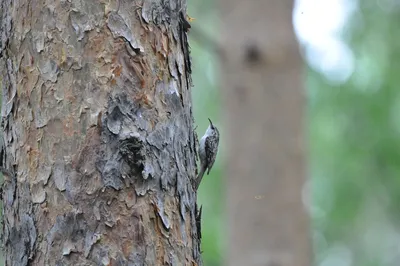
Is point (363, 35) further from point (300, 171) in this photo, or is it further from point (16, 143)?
point (16, 143)

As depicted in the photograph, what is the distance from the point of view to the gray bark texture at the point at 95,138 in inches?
55.1

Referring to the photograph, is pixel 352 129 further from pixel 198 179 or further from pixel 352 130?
pixel 198 179

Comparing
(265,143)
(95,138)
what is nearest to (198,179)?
(95,138)

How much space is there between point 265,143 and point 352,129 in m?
2.52

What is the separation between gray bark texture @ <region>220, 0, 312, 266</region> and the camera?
341 cm

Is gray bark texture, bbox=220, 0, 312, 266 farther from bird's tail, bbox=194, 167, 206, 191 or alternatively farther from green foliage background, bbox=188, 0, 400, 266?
bird's tail, bbox=194, 167, 206, 191

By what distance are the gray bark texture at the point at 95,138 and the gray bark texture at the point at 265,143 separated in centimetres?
193

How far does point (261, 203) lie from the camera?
135 inches

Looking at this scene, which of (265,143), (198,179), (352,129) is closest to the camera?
(198,179)

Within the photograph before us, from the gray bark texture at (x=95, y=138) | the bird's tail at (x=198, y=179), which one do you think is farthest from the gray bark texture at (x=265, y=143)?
the gray bark texture at (x=95, y=138)

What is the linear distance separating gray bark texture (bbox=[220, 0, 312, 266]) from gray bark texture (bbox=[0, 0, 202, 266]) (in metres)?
1.93

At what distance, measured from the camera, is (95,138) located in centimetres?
141

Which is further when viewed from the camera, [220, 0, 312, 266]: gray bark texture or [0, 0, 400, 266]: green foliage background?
[0, 0, 400, 266]: green foliage background

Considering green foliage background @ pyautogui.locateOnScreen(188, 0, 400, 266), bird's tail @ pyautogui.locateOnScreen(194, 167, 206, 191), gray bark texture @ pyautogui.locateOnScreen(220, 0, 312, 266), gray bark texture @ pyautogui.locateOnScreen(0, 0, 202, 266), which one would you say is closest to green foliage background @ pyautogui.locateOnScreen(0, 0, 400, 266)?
green foliage background @ pyautogui.locateOnScreen(188, 0, 400, 266)
